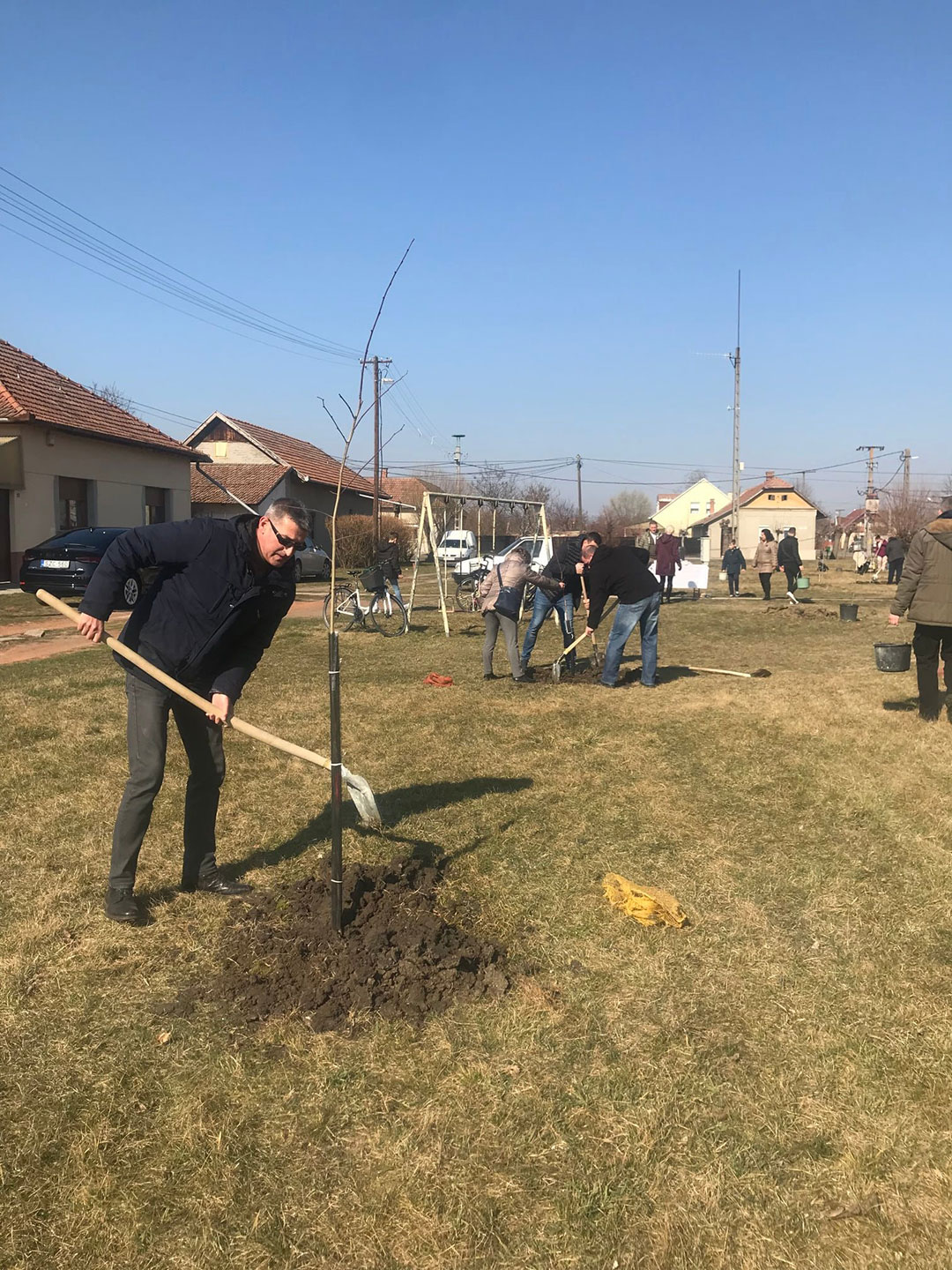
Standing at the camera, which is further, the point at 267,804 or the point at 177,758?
the point at 177,758

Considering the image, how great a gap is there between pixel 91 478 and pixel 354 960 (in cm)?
2190

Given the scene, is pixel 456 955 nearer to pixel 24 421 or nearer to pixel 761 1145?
pixel 761 1145

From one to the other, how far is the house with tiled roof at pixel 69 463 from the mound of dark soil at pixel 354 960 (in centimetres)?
1867

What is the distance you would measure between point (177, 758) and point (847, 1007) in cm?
496

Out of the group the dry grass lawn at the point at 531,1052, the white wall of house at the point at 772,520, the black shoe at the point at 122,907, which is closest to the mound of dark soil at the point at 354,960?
the dry grass lawn at the point at 531,1052

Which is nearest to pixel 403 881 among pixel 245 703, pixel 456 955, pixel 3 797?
pixel 456 955

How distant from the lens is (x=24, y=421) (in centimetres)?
1988

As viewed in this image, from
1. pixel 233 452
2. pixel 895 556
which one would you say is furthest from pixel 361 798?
pixel 233 452

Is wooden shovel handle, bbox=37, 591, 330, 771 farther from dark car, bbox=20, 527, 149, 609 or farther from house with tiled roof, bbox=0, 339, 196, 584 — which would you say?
house with tiled roof, bbox=0, 339, 196, 584

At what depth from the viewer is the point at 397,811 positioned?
559 cm

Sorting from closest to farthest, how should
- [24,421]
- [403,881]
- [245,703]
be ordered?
[403,881]
[245,703]
[24,421]

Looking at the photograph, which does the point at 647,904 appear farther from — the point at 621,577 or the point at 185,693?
the point at 621,577

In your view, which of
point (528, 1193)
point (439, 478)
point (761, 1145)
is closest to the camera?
point (528, 1193)

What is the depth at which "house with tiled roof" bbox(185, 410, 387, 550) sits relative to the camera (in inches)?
1455
